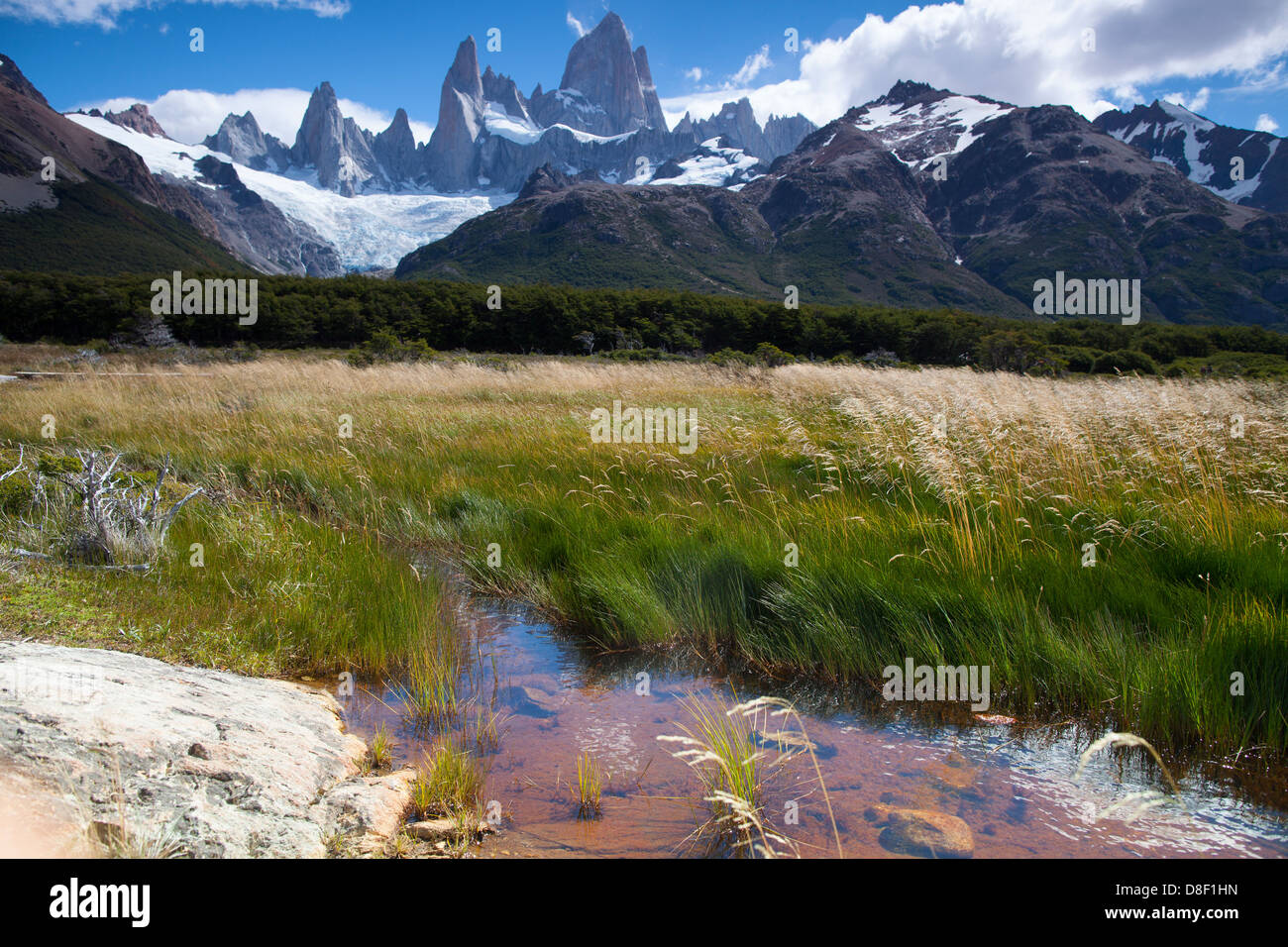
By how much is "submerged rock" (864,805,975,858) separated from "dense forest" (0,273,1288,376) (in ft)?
120

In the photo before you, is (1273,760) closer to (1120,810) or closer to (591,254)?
(1120,810)

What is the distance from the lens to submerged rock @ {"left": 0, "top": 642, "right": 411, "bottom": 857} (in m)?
2.54

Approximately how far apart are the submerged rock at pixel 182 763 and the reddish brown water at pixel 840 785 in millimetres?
520

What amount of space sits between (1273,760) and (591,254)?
633 feet

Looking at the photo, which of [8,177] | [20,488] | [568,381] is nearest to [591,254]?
[8,177]

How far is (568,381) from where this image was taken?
1850cm

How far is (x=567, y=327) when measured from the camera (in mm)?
60562

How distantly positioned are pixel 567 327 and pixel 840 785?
195 ft
